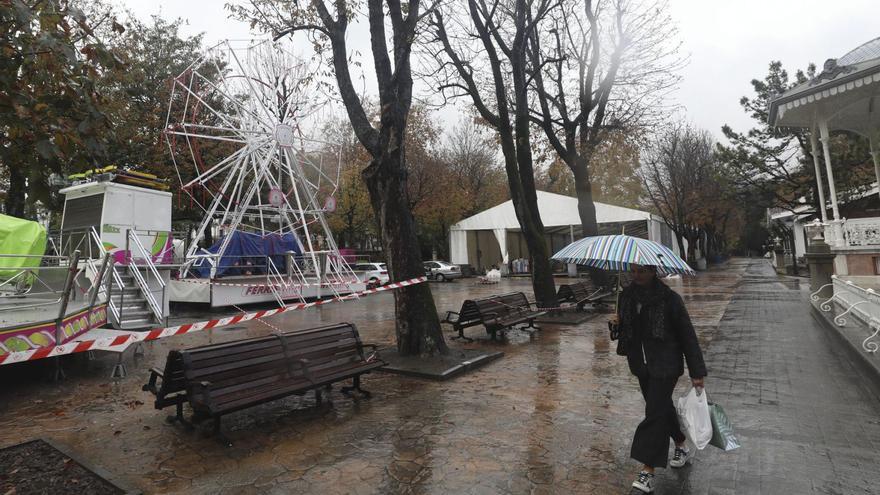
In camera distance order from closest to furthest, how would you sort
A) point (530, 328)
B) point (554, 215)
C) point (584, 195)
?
point (530, 328) → point (584, 195) → point (554, 215)

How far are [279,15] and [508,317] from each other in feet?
24.0

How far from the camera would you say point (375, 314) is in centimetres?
1488

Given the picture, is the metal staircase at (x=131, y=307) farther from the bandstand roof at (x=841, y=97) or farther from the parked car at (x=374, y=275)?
the bandstand roof at (x=841, y=97)

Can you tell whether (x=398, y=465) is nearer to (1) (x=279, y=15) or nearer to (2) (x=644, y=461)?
(2) (x=644, y=461)

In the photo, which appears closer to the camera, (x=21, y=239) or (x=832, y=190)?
(x=21, y=239)

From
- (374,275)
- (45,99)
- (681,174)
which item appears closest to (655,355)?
(45,99)

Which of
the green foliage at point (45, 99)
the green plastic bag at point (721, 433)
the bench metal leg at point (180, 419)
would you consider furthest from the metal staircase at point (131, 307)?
the green plastic bag at point (721, 433)

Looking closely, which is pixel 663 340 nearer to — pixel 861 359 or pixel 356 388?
pixel 356 388

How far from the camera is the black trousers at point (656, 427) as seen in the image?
3383 millimetres

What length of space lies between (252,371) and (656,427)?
150 inches

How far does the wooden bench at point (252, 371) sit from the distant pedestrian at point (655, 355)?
3246mm

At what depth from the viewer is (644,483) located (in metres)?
3.31

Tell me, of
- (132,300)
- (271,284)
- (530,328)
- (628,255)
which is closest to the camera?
(628,255)

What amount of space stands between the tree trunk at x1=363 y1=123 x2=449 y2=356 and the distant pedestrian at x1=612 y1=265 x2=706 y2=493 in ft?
12.8
